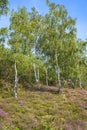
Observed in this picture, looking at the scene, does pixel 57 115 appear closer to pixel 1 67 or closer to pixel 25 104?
pixel 25 104

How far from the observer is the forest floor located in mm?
29141

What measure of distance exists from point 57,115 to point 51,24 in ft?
77.5

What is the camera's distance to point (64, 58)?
6047 cm

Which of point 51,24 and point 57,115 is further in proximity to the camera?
point 51,24

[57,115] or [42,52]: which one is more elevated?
[42,52]

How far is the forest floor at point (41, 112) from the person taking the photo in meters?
29.1

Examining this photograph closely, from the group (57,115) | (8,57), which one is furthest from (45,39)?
(57,115)

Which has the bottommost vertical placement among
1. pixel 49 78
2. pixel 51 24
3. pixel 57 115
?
pixel 57 115

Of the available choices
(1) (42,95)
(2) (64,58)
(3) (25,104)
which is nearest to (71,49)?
(2) (64,58)

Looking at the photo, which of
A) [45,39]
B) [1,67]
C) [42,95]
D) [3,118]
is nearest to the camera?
[3,118]

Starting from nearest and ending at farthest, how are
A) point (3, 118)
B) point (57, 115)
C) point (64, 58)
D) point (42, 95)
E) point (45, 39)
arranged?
point (3, 118)
point (57, 115)
point (42, 95)
point (45, 39)
point (64, 58)

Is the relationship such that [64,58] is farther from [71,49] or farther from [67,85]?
[67,85]

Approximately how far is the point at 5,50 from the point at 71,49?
19.7 meters

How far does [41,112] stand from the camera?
116ft
